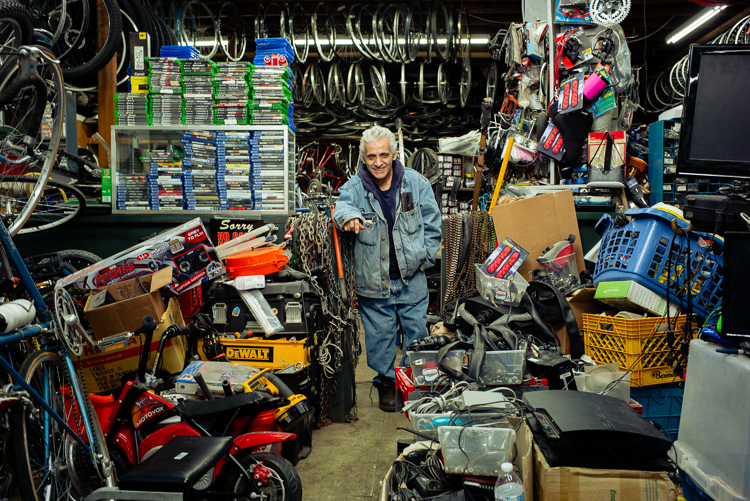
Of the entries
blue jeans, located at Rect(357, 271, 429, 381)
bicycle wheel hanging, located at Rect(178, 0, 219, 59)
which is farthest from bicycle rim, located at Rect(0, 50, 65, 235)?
bicycle wheel hanging, located at Rect(178, 0, 219, 59)

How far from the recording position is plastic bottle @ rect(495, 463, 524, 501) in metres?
1.59

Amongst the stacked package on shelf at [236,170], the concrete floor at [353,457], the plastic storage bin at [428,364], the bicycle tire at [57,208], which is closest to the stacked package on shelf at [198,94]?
the stacked package on shelf at [236,170]

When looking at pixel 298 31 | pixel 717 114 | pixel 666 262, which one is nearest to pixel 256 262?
pixel 666 262

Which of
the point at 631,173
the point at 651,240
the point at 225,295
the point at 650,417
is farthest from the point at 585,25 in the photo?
the point at 225,295

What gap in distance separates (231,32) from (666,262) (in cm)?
796

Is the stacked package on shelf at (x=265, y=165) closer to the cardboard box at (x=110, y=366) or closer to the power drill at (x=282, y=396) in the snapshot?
the cardboard box at (x=110, y=366)

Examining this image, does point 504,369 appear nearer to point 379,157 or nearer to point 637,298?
point 637,298

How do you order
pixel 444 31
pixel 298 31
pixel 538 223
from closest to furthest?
pixel 538 223, pixel 444 31, pixel 298 31

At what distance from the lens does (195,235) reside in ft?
10.8

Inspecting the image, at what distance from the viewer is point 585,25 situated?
5.26 metres

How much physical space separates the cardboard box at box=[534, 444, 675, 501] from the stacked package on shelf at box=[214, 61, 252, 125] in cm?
358

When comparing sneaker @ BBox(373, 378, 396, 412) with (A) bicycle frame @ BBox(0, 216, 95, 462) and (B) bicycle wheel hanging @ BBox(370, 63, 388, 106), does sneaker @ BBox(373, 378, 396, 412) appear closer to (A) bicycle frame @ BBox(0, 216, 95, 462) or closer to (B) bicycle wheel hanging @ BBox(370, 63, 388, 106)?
(A) bicycle frame @ BBox(0, 216, 95, 462)

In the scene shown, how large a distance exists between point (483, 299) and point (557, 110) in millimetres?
2481

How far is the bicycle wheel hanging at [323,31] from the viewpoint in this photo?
8016mm
